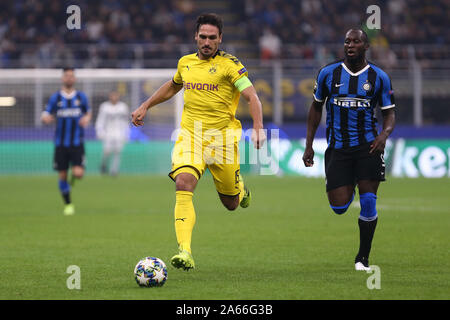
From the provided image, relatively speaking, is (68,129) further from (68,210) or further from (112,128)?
(112,128)

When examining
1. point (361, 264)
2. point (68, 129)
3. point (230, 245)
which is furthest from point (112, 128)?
point (361, 264)

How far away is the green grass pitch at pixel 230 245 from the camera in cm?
668

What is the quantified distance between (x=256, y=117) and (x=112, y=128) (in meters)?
16.1

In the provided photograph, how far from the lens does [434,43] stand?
95.9 ft

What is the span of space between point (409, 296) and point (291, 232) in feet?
17.0

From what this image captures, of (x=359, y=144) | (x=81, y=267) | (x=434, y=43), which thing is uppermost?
(x=434, y=43)

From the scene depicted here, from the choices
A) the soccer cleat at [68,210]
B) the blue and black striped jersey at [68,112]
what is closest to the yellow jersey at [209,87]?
the soccer cleat at [68,210]

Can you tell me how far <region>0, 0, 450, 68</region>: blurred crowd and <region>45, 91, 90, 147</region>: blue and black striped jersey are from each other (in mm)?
10682

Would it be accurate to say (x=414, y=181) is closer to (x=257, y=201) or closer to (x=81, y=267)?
(x=257, y=201)

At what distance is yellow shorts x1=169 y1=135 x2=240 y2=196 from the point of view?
7750mm

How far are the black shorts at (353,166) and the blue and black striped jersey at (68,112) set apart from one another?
7314 mm

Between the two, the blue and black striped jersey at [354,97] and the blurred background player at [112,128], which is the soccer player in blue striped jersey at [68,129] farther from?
the blurred background player at [112,128]

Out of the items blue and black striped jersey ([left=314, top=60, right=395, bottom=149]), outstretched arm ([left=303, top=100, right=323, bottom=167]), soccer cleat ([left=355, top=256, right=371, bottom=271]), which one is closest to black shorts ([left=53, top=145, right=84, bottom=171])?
outstretched arm ([left=303, top=100, right=323, bottom=167])

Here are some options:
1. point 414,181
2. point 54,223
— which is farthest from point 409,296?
point 414,181
